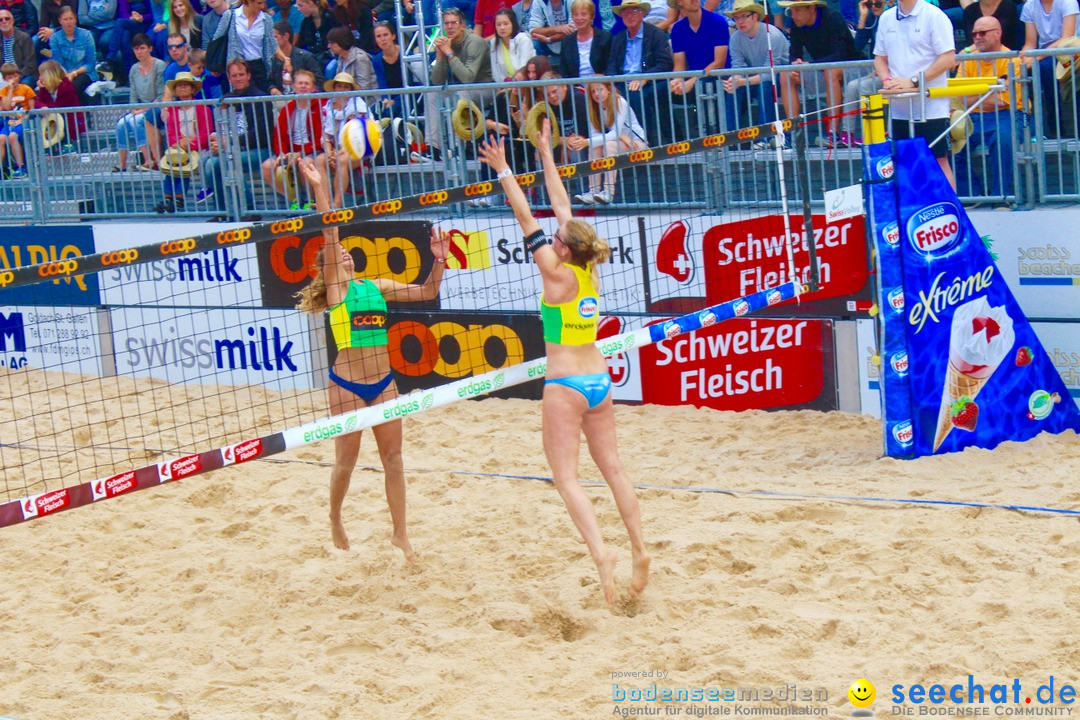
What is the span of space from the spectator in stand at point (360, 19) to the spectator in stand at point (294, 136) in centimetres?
134

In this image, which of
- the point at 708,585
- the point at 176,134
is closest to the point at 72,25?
the point at 176,134

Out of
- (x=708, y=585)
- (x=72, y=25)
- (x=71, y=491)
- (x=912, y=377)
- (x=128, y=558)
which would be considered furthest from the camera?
(x=72, y=25)

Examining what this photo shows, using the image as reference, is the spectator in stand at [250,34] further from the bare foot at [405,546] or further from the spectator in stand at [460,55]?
the bare foot at [405,546]

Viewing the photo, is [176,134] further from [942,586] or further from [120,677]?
[942,586]

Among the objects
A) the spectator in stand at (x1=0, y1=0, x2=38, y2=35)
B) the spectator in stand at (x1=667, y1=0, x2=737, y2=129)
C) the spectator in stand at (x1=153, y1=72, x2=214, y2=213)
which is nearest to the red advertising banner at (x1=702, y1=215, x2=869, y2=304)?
the spectator in stand at (x1=667, y1=0, x2=737, y2=129)

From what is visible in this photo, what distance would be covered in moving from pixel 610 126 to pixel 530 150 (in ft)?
2.52

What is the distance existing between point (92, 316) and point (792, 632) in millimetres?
8055

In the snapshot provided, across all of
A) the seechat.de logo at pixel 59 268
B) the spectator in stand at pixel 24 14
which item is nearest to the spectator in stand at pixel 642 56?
the seechat.de logo at pixel 59 268

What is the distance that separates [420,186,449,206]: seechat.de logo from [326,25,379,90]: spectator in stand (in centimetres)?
536

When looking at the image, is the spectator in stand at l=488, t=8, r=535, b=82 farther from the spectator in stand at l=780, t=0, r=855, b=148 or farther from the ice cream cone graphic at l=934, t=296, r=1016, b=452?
the ice cream cone graphic at l=934, t=296, r=1016, b=452

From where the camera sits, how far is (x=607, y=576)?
5312 millimetres

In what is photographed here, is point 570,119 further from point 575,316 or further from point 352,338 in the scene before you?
point 575,316

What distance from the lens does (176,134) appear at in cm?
1066

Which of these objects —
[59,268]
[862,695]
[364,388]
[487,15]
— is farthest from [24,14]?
[862,695]
